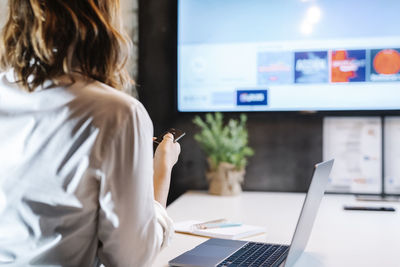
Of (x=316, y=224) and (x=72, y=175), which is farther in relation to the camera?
(x=316, y=224)

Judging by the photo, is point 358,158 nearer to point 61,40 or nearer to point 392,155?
point 392,155

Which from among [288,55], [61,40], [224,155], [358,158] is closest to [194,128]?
[224,155]

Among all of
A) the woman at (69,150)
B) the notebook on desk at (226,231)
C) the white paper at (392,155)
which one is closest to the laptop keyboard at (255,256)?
the notebook on desk at (226,231)

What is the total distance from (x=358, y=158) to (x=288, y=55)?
0.57 meters

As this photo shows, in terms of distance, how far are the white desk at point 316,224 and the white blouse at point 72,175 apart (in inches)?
12.4

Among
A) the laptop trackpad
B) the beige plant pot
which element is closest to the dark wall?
the beige plant pot

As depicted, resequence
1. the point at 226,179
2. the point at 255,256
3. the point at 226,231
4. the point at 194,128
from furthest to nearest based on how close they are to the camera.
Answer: the point at 194,128, the point at 226,179, the point at 226,231, the point at 255,256

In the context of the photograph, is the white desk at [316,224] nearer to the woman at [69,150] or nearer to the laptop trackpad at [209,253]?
the laptop trackpad at [209,253]

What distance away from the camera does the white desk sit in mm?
1258

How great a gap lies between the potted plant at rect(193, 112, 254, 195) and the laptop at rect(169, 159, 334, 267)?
873 mm

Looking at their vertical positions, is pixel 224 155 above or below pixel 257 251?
above

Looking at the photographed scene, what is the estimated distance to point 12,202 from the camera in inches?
35.0

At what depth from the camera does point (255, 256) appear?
3.91ft

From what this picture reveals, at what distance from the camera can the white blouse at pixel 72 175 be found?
864 millimetres
